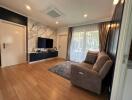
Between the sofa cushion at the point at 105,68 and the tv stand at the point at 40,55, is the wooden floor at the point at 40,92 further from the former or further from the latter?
the tv stand at the point at 40,55

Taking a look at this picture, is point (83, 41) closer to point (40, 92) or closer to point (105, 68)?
point (105, 68)

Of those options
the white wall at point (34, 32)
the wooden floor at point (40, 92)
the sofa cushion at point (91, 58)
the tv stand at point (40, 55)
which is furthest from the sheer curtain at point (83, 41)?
the wooden floor at point (40, 92)

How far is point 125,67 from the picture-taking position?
1087 mm

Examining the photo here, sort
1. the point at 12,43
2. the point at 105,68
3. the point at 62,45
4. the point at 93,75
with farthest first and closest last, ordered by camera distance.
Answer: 1. the point at 62,45
2. the point at 12,43
3. the point at 93,75
4. the point at 105,68

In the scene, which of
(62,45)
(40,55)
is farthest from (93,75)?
(62,45)

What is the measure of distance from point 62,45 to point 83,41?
1.79 meters

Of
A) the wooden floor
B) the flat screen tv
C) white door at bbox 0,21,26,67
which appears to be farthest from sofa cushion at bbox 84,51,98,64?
white door at bbox 0,21,26,67

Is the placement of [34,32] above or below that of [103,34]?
above

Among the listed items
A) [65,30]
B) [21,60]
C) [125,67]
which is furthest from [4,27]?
[125,67]

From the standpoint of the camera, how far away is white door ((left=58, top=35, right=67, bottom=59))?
5.73 meters

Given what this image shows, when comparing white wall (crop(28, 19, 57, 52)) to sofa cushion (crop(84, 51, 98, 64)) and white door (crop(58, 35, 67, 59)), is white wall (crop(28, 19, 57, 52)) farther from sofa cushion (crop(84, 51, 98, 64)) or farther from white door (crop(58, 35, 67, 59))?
sofa cushion (crop(84, 51, 98, 64))

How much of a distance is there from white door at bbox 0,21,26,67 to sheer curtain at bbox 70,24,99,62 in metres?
2.95

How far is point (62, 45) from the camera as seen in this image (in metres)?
5.92

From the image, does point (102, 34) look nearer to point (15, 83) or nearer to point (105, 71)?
point (105, 71)
